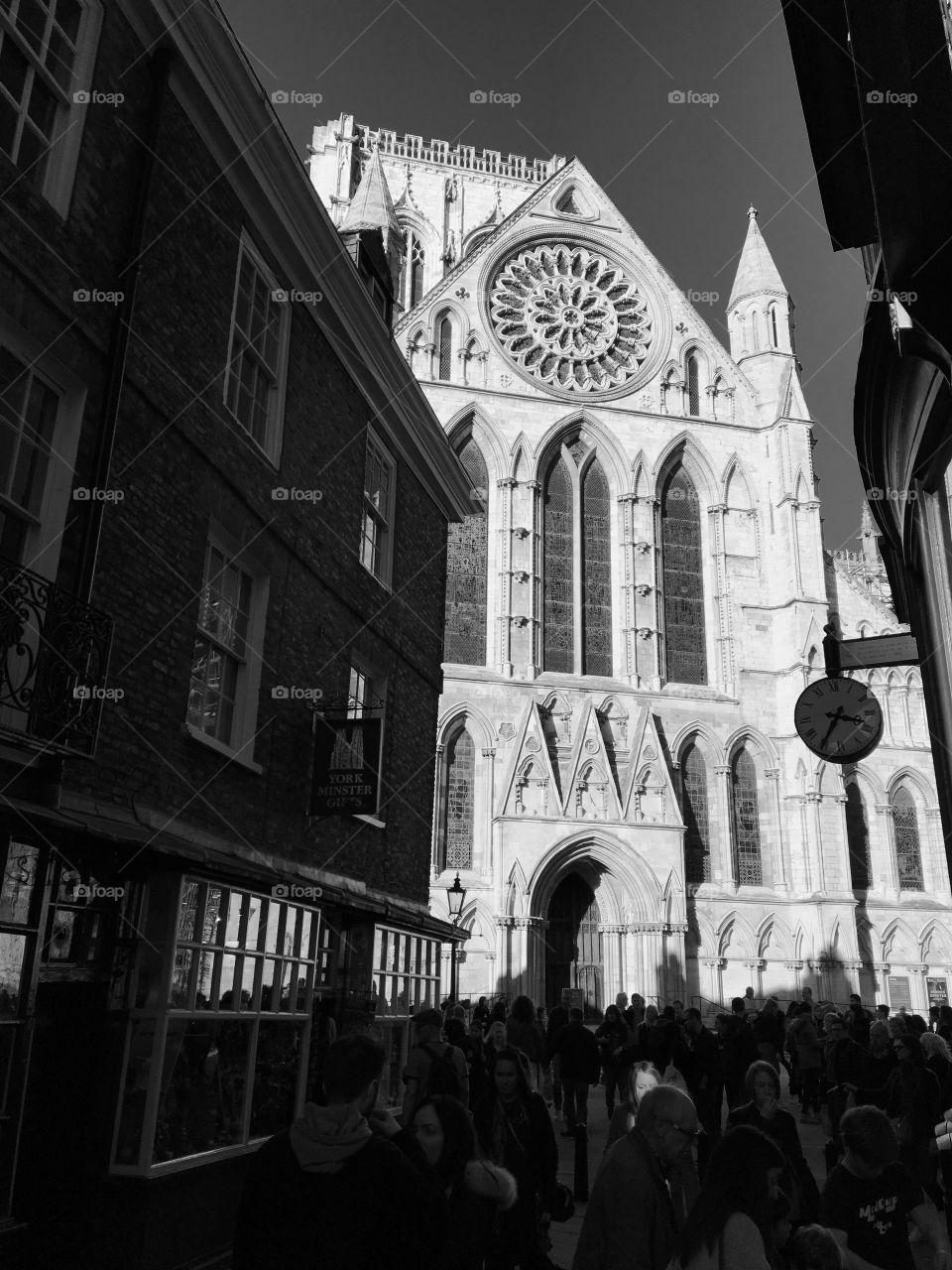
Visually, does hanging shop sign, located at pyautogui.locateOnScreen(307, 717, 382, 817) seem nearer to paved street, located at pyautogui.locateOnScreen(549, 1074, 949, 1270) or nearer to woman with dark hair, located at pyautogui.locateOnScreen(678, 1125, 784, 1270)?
paved street, located at pyautogui.locateOnScreen(549, 1074, 949, 1270)

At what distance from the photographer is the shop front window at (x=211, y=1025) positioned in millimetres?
7129

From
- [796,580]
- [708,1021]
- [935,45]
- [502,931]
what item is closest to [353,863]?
[935,45]

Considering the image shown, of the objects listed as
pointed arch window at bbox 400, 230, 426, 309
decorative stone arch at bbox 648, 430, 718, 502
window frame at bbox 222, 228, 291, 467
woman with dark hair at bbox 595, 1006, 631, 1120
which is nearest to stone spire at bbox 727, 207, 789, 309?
decorative stone arch at bbox 648, 430, 718, 502

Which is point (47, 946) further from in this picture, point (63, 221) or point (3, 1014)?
point (63, 221)

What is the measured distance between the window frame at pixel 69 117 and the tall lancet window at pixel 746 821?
24.9 m

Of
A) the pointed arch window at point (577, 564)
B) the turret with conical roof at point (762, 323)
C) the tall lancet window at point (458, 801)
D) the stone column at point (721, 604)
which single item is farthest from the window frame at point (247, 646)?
the turret with conical roof at point (762, 323)

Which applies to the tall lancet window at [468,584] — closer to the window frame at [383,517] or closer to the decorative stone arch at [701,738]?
the decorative stone arch at [701,738]

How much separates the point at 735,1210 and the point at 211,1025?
5.47m

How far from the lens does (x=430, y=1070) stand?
561 cm

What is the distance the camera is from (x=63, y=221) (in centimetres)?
735

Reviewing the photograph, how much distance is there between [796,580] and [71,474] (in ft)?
84.3

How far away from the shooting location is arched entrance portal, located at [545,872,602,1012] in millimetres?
27234

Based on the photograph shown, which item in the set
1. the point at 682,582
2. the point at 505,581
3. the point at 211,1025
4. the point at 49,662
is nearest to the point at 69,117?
the point at 49,662

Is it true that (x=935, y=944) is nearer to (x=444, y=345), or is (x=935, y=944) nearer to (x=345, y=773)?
(x=444, y=345)
